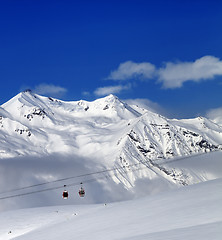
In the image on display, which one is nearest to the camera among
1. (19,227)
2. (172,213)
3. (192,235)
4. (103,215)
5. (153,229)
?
(192,235)

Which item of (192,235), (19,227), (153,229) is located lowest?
(192,235)

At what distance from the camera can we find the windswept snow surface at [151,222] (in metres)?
25.5

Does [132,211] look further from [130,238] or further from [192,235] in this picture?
[192,235]

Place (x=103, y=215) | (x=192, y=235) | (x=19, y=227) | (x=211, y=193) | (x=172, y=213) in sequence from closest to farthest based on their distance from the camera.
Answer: (x=192, y=235) → (x=172, y=213) → (x=211, y=193) → (x=103, y=215) → (x=19, y=227)

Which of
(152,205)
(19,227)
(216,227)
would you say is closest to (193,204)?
(152,205)

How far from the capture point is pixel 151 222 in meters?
32.7

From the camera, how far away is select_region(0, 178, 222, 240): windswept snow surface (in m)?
25.5

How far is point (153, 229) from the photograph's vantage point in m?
29.5

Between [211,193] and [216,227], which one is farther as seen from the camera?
[211,193]

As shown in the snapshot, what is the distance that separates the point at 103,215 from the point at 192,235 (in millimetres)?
22266

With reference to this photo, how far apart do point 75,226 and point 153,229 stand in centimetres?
1319

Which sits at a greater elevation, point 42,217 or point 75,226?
point 42,217

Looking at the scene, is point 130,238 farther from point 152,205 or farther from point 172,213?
point 152,205

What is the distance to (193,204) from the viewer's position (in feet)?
120
